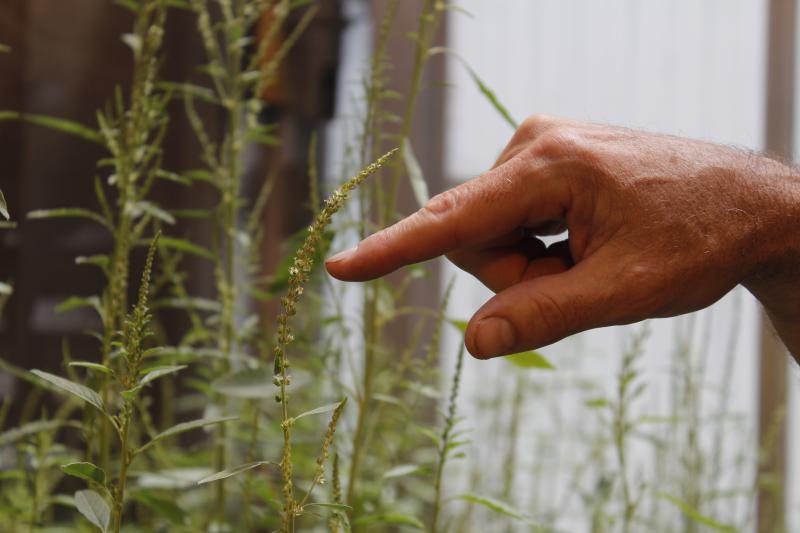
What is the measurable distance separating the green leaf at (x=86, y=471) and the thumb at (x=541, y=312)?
0.26m

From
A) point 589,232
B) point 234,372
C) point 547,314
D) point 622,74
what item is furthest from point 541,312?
point 622,74

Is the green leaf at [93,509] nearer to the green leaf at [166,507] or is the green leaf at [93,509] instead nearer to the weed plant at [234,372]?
the weed plant at [234,372]

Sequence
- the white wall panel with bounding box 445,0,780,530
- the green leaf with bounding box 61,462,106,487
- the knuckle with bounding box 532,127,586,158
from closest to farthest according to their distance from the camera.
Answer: the green leaf with bounding box 61,462,106,487 → the knuckle with bounding box 532,127,586,158 → the white wall panel with bounding box 445,0,780,530

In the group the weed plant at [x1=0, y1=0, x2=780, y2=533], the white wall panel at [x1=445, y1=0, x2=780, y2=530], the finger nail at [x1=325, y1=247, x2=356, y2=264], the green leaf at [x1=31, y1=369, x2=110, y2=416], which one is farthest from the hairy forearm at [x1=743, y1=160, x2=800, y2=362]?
the white wall panel at [x1=445, y1=0, x2=780, y2=530]

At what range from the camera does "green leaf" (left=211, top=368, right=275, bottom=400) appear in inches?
28.7

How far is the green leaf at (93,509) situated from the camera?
1.59ft

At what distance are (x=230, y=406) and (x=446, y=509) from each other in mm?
1484

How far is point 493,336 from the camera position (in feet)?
1.95

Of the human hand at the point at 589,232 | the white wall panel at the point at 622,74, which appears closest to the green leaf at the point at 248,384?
the human hand at the point at 589,232

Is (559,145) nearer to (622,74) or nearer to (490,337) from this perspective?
(490,337)

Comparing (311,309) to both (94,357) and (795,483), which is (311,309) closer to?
(94,357)

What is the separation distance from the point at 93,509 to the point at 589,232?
1.42ft

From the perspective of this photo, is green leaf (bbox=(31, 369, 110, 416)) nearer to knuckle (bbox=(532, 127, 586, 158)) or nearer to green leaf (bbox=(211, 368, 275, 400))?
green leaf (bbox=(211, 368, 275, 400))

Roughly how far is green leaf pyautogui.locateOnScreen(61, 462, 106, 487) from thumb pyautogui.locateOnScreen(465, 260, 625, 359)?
0.87ft
